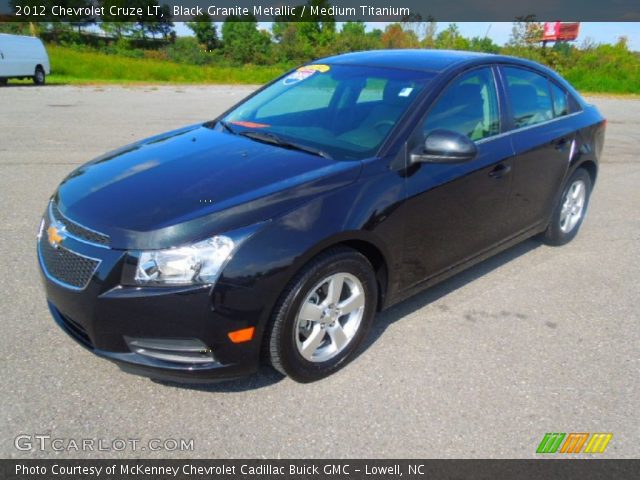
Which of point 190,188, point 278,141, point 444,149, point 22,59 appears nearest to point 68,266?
point 190,188

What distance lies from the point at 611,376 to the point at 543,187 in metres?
1.70

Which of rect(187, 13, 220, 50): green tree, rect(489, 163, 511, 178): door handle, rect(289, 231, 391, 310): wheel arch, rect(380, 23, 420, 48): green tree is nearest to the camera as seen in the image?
rect(289, 231, 391, 310): wheel arch

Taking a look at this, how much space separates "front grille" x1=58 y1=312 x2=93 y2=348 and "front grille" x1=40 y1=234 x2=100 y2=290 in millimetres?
224

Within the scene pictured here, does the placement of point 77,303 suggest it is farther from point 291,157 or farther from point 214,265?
point 291,157

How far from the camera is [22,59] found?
68.6ft

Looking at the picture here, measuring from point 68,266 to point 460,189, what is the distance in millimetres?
2274

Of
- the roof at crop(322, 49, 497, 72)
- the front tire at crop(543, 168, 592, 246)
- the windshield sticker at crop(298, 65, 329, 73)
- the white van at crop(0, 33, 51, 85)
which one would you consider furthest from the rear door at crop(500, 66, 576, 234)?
the white van at crop(0, 33, 51, 85)

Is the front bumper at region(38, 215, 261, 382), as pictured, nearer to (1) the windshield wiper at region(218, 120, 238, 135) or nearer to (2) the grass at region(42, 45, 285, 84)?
(1) the windshield wiper at region(218, 120, 238, 135)

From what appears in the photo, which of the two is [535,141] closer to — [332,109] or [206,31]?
[332,109]

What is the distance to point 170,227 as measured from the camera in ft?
7.80

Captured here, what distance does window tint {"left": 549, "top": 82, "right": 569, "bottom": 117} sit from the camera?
4.43 m

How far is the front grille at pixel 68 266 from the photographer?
8.01 ft

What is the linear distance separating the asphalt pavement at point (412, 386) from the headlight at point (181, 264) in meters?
0.71

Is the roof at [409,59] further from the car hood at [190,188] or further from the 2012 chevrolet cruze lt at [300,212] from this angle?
the car hood at [190,188]
